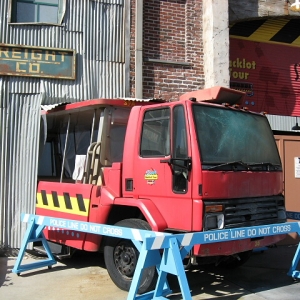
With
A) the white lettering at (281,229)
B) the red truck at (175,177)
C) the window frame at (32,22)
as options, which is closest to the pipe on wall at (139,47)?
the window frame at (32,22)

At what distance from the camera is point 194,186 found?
Result: 195 inches

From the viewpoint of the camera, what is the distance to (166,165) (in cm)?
521

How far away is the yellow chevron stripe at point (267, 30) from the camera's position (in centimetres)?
1167

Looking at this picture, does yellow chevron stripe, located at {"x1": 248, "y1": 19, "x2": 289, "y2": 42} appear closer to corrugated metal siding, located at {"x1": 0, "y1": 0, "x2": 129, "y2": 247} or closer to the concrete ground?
corrugated metal siding, located at {"x1": 0, "y1": 0, "x2": 129, "y2": 247}

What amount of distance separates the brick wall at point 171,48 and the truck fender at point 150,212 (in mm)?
4345

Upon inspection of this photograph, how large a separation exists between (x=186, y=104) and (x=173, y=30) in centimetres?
511

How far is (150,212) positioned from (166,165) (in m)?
0.61

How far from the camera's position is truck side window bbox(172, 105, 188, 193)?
200 inches

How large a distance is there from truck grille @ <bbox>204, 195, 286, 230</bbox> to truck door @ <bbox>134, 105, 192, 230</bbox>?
355 mm

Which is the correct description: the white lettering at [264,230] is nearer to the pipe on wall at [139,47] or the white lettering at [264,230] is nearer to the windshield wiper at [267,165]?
the windshield wiper at [267,165]

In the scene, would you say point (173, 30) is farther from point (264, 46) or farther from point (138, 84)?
point (264, 46)

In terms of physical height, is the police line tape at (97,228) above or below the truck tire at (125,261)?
above

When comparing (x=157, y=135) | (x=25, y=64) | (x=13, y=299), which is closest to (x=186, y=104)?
(x=157, y=135)

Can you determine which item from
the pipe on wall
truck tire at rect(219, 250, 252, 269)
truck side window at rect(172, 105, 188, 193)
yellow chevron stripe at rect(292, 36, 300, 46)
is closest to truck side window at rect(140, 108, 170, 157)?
truck side window at rect(172, 105, 188, 193)
